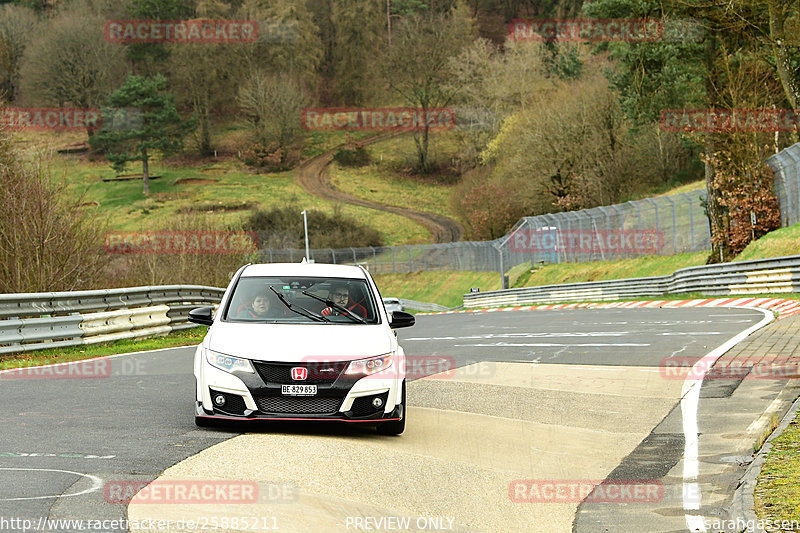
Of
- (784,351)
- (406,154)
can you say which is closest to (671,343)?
(784,351)

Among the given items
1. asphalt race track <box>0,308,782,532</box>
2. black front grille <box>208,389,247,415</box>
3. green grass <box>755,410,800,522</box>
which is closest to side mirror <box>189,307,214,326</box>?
asphalt race track <box>0,308,782,532</box>

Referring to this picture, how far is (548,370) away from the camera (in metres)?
14.5

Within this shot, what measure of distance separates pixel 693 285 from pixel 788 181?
4.96 meters

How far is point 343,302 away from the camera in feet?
32.6

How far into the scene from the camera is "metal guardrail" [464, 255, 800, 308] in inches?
1133

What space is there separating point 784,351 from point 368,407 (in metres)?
7.92

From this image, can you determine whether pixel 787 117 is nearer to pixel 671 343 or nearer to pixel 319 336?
pixel 671 343

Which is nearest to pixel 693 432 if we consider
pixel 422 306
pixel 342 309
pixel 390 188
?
pixel 342 309

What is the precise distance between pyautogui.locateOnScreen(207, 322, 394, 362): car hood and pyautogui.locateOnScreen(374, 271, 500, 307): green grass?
55534 millimetres

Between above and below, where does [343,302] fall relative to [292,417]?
above
